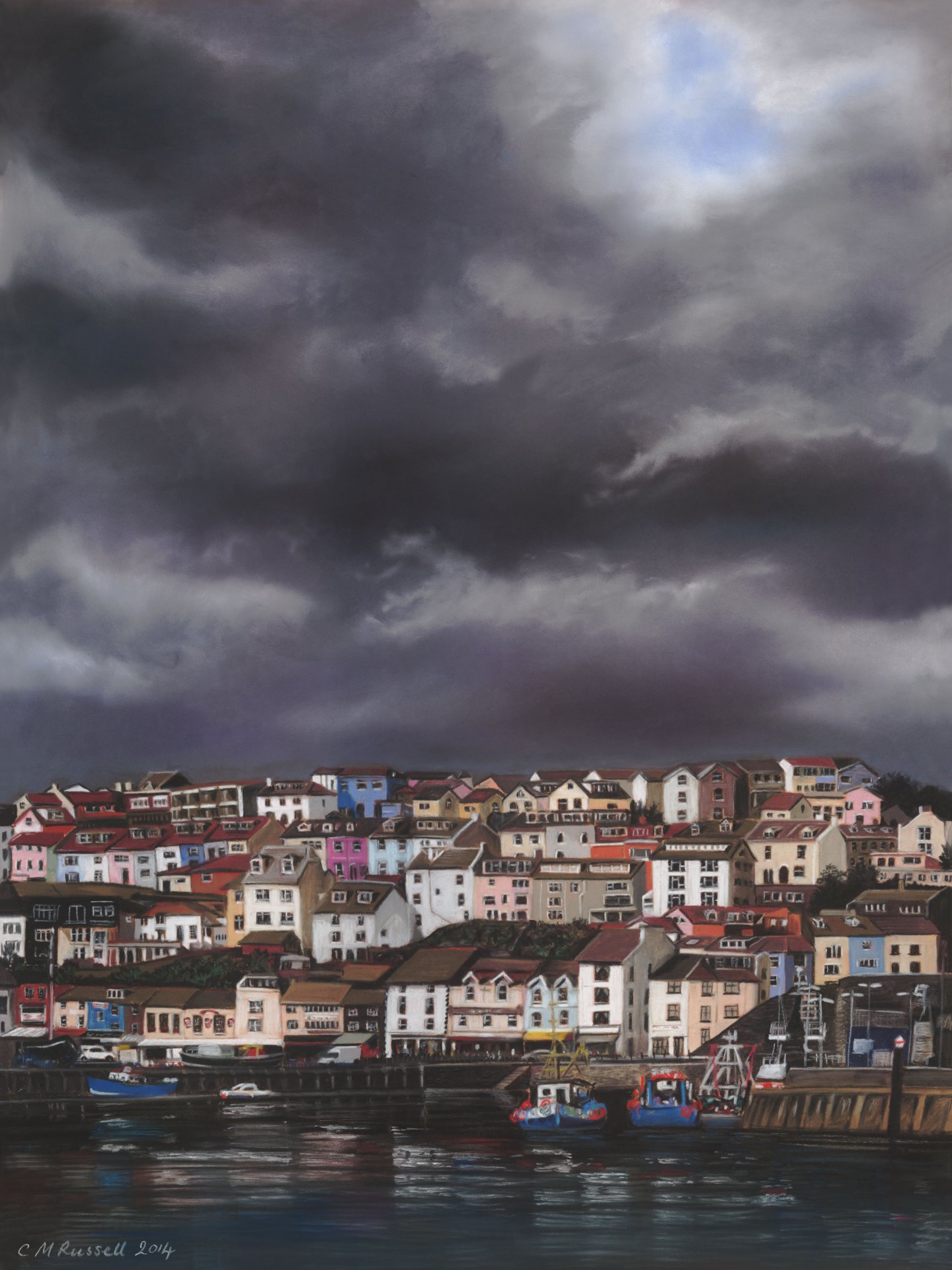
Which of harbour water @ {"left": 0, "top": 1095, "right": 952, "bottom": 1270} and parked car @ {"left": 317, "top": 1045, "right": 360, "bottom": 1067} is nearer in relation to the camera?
harbour water @ {"left": 0, "top": 1095, "right": 952, "bottom": 1270}

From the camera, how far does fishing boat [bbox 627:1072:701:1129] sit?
6.26m

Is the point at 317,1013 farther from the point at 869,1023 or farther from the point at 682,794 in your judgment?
the point at 869,1023

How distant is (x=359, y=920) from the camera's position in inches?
279

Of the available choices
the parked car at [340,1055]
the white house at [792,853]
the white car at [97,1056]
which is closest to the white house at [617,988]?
the white house at [792,853]

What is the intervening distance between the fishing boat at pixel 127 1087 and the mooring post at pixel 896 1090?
9.08 ft

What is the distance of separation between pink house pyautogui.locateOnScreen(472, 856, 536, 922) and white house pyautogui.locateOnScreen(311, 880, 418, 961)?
0.30 m

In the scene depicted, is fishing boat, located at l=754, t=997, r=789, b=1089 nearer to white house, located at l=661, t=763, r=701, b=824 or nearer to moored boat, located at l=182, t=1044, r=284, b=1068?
white house, located at l=661, t=763, r=701, b=824

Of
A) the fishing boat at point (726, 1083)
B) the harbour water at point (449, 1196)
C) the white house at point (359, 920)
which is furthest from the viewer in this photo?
the white house at point (359, 920)

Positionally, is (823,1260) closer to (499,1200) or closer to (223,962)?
(499,1200)

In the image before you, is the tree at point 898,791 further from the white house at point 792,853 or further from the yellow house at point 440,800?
the yellow house at point 440,800

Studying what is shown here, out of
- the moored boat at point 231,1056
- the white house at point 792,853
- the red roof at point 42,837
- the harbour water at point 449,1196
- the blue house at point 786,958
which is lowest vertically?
the harbour water at point 449,1196

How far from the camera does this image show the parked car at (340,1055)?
666cm

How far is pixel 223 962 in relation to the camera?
718 cm

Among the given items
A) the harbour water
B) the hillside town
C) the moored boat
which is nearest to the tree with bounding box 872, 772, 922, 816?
the hillside town
